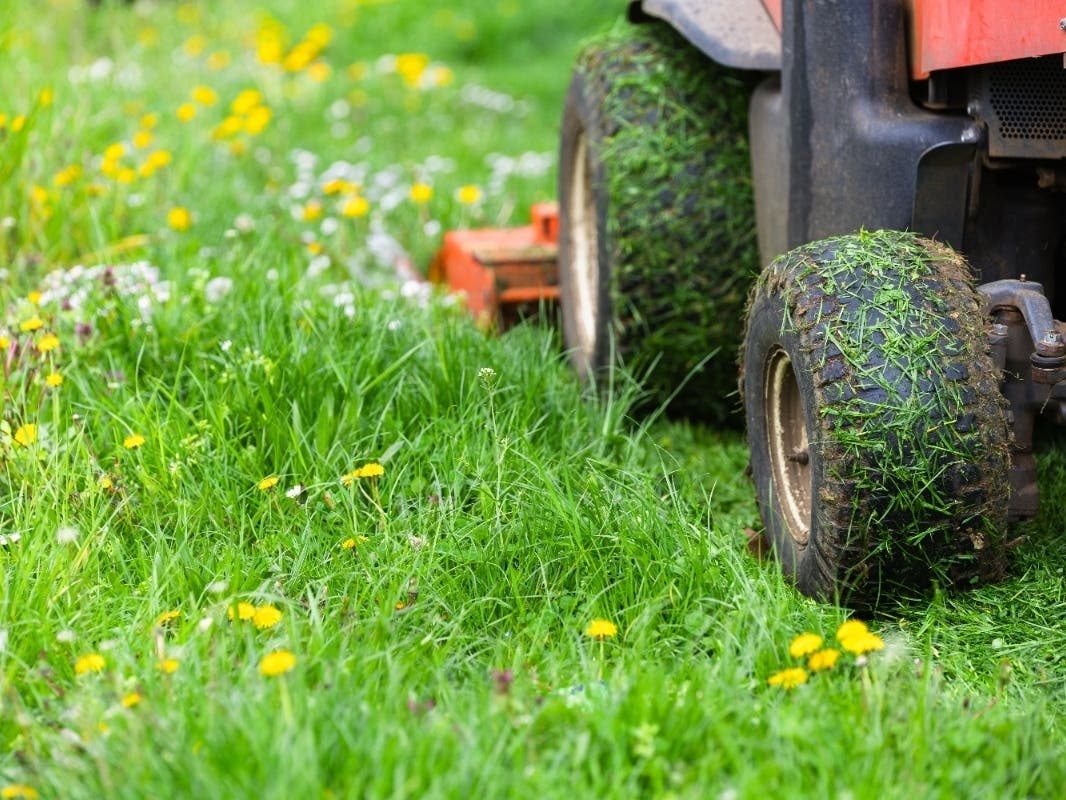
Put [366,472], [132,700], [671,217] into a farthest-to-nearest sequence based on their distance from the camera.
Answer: [671,217]
[366,472]
[132,700]

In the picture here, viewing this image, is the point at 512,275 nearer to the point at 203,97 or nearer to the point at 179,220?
the point at 179,220

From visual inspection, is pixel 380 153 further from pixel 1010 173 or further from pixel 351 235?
pixel 1010 173

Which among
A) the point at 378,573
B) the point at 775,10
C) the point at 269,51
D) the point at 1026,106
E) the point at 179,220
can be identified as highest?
the point at 775,10

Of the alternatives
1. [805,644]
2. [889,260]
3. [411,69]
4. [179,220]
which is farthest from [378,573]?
[411,69]

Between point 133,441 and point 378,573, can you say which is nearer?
point 378,573

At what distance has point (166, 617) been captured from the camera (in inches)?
89.2

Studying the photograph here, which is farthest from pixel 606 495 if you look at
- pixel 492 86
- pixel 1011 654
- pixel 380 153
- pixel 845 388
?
pixel 492 86

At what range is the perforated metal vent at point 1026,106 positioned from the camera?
92.5 inches

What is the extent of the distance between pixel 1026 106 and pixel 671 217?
1.06 meters

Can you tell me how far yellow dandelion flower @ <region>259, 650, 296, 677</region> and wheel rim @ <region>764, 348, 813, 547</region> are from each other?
3.39ft

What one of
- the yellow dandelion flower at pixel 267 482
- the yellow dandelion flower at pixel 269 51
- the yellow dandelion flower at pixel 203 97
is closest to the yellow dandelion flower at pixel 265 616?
the yellow dandelion flower at pixel 267 482

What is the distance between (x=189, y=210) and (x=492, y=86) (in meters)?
3.29

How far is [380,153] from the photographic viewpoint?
6098 mm

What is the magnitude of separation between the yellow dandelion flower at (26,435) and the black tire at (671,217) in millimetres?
1211
